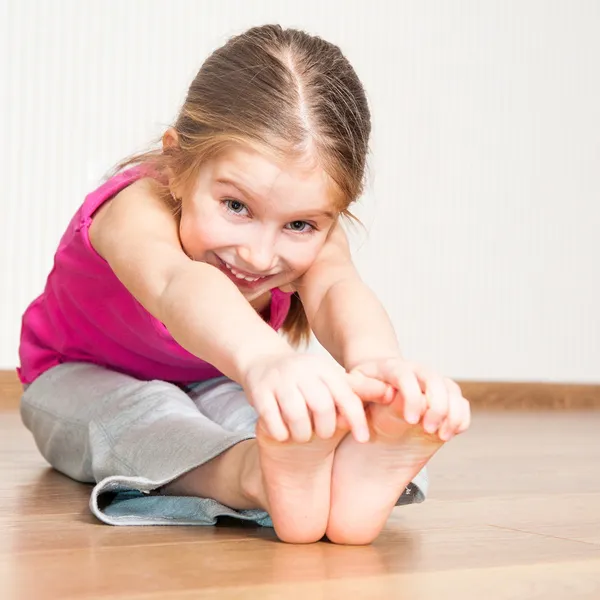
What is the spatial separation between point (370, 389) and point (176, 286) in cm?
22

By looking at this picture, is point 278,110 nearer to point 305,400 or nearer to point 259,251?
point 259,251

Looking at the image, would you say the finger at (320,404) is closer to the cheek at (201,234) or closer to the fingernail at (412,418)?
the fingernail at (412,418)

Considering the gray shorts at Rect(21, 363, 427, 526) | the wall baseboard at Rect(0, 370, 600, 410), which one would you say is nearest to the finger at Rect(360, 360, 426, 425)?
the gray shorts at Rect(21, 363, 427, 526)

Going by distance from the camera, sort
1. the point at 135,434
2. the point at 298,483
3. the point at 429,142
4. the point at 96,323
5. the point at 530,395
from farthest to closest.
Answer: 1. the point at 530,395
2. the point at 429,142
3. the point at 96,323
4. the point at 135,434
5. the point at 298,483

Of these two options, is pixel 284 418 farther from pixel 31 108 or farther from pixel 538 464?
pixel 31 108

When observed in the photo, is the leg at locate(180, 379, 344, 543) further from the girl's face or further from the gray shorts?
the girl's face

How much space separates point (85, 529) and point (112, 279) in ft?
1.45

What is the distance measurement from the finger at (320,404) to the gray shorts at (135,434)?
233mm

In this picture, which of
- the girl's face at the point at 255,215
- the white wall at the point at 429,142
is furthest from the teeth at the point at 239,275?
the white wall at the point at 429,142

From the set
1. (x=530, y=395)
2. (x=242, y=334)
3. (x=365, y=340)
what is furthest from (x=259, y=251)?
(x=530, y=395)

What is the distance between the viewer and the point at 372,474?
83 centimetres

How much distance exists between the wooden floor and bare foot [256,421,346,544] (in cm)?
2

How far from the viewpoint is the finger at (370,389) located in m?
0.76

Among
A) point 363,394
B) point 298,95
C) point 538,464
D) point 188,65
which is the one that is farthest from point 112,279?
point 188,65
